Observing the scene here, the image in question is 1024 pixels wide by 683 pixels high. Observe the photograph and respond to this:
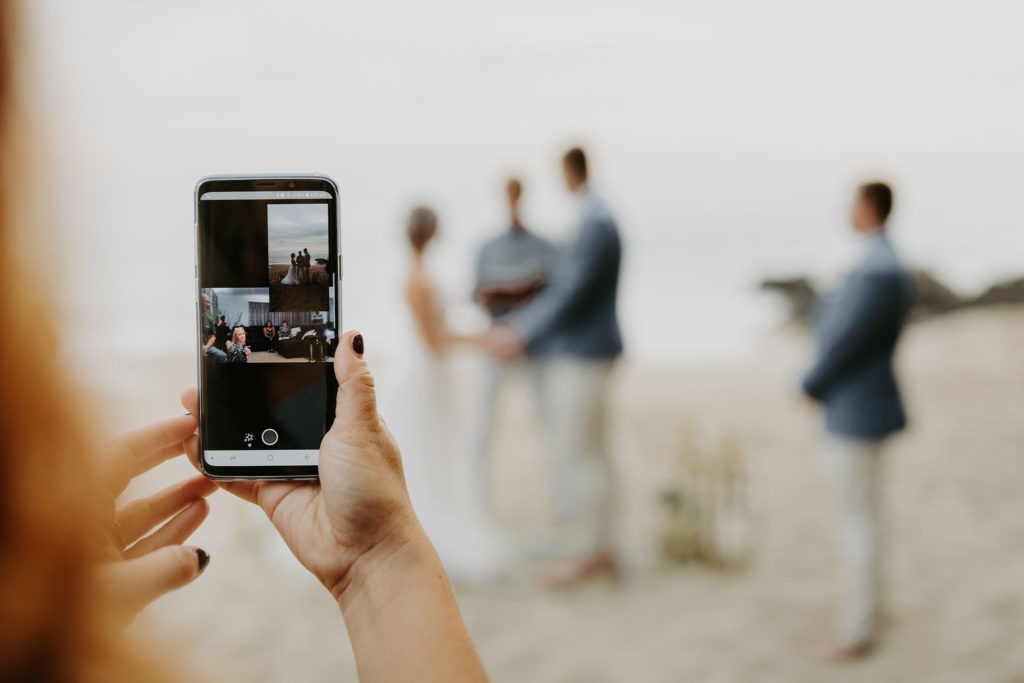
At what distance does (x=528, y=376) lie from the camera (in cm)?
406

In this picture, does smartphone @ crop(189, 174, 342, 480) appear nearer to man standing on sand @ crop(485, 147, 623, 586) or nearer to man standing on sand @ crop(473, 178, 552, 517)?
man standing on sand @ crop(485, 147, 623, 586)

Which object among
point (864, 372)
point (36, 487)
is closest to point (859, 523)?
point (864, 372)

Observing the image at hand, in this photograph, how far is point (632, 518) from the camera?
13.4ft

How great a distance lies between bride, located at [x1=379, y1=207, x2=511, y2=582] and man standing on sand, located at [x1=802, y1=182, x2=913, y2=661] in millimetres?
1469

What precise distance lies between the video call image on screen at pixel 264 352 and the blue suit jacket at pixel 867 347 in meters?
1.89

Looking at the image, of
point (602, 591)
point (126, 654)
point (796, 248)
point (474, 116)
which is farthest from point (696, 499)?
point (474, 116)

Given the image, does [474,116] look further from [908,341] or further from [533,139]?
[908,341]

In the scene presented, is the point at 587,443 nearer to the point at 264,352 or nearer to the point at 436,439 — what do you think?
the point at 436,439

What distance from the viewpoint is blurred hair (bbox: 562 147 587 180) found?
3002 millimetres

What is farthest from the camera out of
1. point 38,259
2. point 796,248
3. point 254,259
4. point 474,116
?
point 474,116

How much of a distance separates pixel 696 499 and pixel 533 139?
795 inches

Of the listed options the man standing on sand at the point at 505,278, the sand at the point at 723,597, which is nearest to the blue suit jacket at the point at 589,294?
the man standing on sand at the point at 505,278

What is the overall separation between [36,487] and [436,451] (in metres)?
3.20

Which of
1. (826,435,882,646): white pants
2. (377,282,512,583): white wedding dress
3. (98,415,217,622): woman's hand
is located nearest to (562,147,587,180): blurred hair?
(377,282,512,583): white wedding dress
